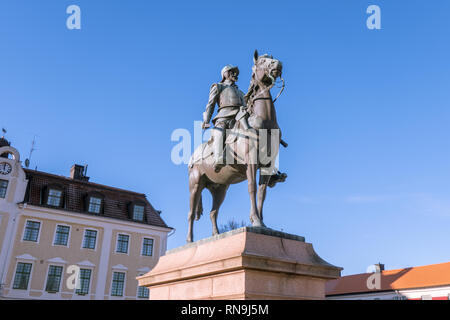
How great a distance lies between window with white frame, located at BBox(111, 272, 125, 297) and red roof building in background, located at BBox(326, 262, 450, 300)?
2426 cm

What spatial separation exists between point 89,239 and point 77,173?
7.62 metres

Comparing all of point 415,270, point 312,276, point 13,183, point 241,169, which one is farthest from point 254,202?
point 415,270

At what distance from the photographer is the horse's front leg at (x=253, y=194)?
604 centimetres

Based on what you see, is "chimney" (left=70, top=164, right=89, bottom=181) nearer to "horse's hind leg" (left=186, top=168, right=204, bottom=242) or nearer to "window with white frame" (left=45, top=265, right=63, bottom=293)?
"window with white frame" (left=45, top=265, right=63, bottom=293)

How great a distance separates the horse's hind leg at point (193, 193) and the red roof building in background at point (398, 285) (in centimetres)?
3729

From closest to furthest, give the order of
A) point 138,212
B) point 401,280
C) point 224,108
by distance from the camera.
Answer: point 224,108 < point 138,212 < point 401,280

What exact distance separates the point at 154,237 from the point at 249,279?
1196 inches

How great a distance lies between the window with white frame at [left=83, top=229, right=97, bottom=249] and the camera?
1233 inches

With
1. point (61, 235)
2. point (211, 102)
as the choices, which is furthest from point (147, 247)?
point (211, 102)

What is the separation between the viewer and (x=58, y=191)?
32.3 meters

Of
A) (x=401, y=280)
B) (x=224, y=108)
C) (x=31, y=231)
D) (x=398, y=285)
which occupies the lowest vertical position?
(x=224, y=108)

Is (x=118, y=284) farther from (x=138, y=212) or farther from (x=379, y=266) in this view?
(x=379, y=266)

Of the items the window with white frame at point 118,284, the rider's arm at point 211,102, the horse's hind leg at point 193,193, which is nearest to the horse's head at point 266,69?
the rider's arm at point 211,102

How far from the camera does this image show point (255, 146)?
248 inches
